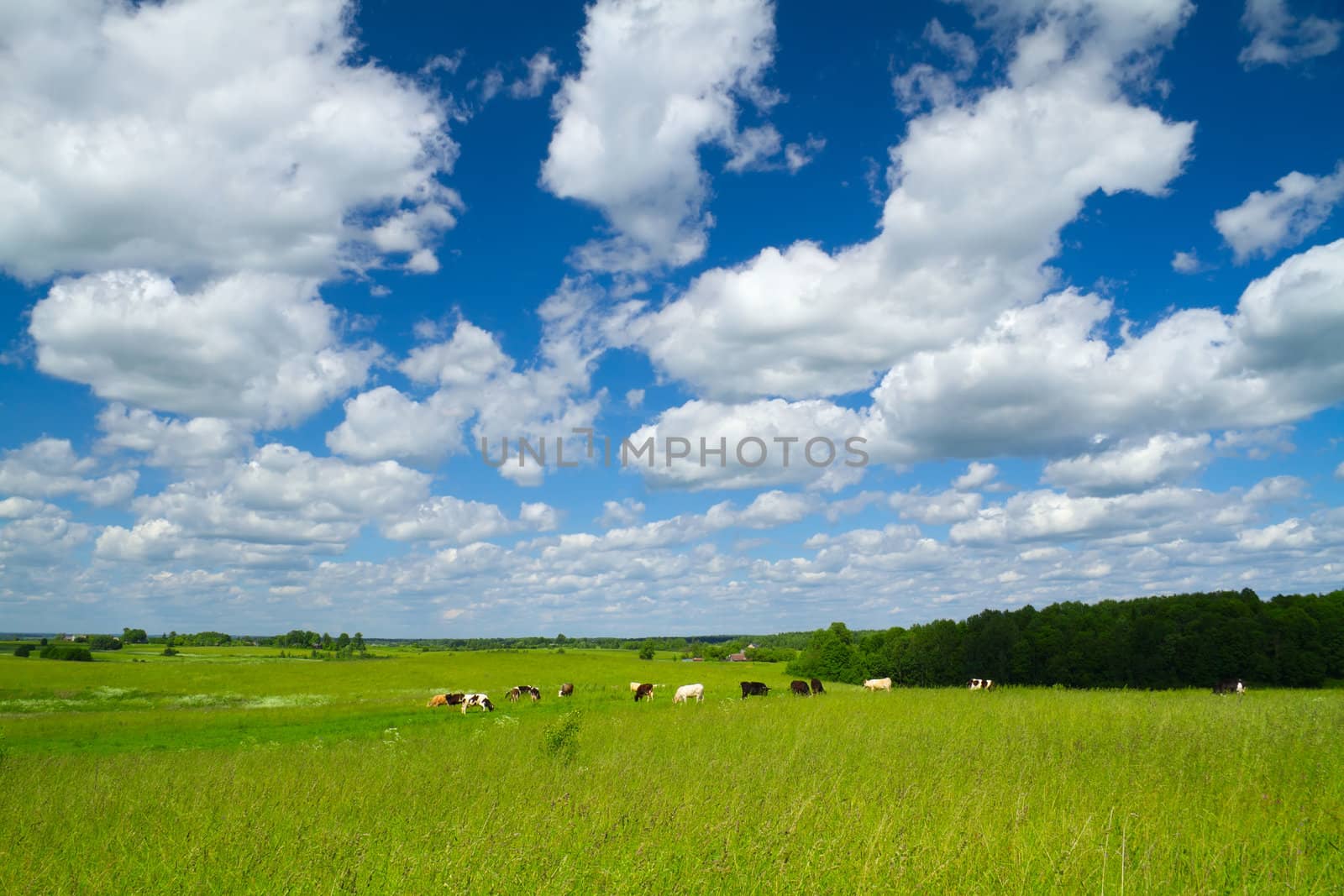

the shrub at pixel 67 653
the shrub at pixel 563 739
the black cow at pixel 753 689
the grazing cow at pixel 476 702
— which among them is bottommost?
the shrub at pixel 67 653

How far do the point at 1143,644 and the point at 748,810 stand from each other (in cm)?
7045

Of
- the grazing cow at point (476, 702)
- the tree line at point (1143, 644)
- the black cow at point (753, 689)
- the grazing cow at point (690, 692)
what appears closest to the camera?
the grazing cow at point (476, 702)

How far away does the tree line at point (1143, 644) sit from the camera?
189 feet

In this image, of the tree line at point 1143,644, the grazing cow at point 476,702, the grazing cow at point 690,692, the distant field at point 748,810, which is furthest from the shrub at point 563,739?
the tree line at point 1143,644

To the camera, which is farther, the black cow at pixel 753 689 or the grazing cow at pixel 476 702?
the black cow at pixel 753 689

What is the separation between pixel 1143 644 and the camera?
62.6 meters

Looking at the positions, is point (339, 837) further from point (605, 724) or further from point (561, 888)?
point (605, 724)

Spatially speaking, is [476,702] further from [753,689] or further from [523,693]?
[753,689]

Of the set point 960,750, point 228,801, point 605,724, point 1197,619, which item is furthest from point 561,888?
point 1197,619

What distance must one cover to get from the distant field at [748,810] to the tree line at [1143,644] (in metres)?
42.9

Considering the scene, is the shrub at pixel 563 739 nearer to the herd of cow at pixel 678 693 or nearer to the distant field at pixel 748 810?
the distant field at pixel 748 810

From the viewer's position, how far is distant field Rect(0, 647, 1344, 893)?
5391 mm

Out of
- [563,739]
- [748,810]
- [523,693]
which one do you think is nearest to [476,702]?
[523,693]

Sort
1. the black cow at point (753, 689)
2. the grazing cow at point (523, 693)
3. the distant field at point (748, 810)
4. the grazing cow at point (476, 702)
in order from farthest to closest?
the grazing cow at point (523, 693)
the black cow at point (753, 689)
the grazing cow at point (476, 702)
the distant field at point (748, 810)
